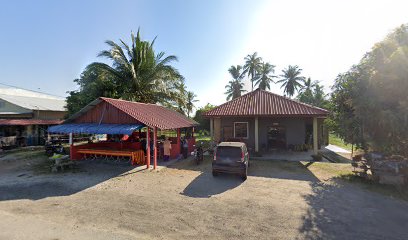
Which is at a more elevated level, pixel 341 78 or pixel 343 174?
pixel 341 78

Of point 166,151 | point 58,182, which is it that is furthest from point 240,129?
point 58,182

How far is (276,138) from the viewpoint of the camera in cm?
1892

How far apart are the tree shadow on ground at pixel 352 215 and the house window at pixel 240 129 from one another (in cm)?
1006

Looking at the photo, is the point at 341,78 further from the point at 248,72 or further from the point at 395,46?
the point at 248,72

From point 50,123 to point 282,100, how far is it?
2305 cm

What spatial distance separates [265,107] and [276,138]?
11.7 ft

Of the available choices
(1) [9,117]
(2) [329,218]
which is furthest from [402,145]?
(1) [9,117]

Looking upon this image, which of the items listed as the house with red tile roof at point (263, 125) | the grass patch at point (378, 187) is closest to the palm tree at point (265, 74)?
the house with red tile roof at point (263, 125)

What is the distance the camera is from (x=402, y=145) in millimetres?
10062

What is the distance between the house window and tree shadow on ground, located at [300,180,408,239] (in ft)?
33.0

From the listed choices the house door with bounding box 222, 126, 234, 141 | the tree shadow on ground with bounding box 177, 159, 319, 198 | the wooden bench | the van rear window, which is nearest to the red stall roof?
the wooden bench

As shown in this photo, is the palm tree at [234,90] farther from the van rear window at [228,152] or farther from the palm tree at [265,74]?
the van rear window at [228,152]

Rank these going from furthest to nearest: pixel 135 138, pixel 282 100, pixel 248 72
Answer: pixel 248 72
pixel 135 138
pixel 282 100

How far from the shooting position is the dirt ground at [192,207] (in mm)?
5691
